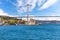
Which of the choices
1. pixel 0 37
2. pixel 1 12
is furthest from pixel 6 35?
pixel 1 12

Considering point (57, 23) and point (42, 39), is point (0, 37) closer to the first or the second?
point (42, 39)

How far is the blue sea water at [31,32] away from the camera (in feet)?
11.8

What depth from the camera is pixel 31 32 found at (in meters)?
3.62

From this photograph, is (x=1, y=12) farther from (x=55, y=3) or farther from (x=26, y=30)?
(x=55, y=3)

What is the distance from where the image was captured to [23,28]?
365 centimetres

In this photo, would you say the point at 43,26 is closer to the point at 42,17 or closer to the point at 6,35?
the point at 42,17

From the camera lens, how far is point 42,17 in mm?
3658

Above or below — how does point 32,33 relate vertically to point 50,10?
below

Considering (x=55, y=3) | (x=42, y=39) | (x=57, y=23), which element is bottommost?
(x=42, y=39)

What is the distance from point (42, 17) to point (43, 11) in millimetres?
94

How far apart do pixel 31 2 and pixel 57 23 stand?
504 mm

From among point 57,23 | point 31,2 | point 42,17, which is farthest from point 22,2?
point 57,23

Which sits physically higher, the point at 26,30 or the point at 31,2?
the point at 31,2

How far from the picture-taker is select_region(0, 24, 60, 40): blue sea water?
11.8 ft
